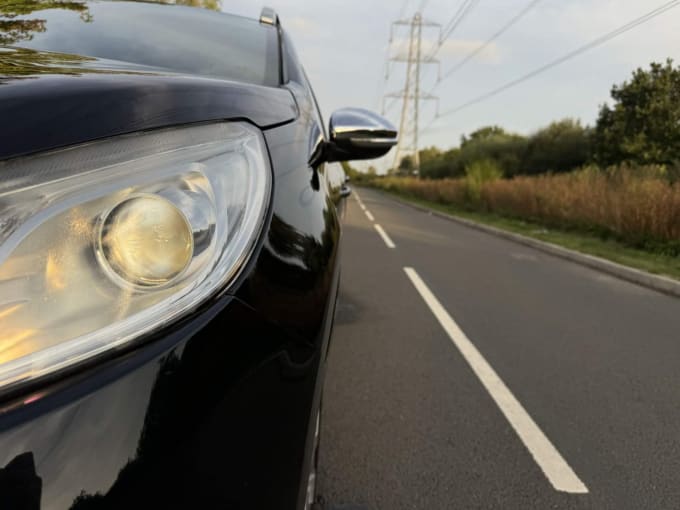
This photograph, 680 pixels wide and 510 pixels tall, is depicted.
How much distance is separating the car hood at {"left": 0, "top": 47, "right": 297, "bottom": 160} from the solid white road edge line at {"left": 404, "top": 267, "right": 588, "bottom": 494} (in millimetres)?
1736

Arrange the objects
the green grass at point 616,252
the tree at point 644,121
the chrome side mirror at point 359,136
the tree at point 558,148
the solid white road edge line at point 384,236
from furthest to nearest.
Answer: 1. the tree at point 558,148
2. the tree at point 644,121
3. the solid white road edge line at point 384,236
4. the green grass at point 616,252
5. the chrome side mirror at point 359,136

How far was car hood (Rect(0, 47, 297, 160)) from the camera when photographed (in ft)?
2.26

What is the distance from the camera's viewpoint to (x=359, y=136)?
6.23 ft

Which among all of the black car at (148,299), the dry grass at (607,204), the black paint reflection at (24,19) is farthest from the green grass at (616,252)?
the black car at (148,299)

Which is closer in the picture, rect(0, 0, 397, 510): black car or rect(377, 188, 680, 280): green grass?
rect(0, 0, 397, 510): black car

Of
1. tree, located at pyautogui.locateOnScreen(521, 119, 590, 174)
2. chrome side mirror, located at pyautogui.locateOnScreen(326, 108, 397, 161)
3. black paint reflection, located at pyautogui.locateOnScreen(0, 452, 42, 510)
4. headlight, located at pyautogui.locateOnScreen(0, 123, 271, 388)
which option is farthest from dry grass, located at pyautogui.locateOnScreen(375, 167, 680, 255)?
tree, located at pyautogui.locateOnScreen(521, 119, 590, 174)

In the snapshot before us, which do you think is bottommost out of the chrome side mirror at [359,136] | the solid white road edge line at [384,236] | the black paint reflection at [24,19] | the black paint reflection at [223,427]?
the solid white road edge line at [384,236]

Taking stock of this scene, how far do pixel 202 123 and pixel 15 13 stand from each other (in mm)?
1377

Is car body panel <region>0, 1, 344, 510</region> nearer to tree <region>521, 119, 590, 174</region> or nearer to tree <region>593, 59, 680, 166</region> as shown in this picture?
tree <region>593, 59, 680, 166</region>

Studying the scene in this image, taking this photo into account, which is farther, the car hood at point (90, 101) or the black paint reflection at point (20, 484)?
the car hood at point (90, 101)

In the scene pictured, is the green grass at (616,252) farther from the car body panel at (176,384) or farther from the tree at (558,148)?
the tree at (558,148)

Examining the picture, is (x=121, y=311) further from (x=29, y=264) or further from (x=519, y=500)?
(x=519, y=500)

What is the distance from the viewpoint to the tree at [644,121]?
91.7 ft

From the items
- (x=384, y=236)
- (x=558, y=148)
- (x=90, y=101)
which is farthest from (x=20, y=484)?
(x=558, y=148)
